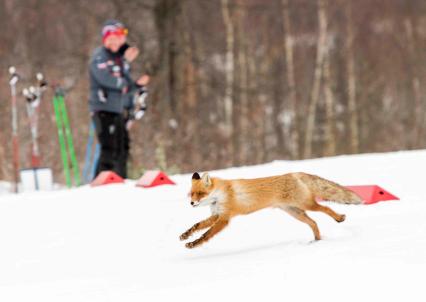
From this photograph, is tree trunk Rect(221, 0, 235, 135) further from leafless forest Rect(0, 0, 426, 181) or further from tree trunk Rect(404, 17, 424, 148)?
tree trunk Rect(404, 17, 424, 148)

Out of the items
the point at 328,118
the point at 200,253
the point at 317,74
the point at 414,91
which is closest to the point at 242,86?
the point at 317,74

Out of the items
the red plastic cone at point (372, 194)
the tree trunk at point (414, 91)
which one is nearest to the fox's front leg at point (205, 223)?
the red plastic cone at point (372, 194)

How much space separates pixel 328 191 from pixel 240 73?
11212 millimetres

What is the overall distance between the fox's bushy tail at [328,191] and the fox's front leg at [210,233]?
1.87 feet

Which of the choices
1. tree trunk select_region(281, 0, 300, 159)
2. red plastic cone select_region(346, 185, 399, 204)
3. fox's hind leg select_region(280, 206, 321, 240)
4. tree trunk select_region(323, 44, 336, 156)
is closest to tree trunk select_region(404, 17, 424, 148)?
tree trunk select_region(323, 44, 336, 156)

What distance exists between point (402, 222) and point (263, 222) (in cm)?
101

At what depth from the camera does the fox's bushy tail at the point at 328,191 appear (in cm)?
385

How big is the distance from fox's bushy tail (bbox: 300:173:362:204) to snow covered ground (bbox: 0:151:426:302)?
20cm

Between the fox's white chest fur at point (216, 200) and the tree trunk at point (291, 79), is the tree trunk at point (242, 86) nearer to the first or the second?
the tree trunk at point (291, 79)

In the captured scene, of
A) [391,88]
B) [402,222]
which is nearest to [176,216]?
[402,222]

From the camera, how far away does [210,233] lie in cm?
360

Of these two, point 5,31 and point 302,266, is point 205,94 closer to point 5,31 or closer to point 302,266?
point 5,31

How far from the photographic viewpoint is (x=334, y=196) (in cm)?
389

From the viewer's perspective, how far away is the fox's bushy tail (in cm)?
385
